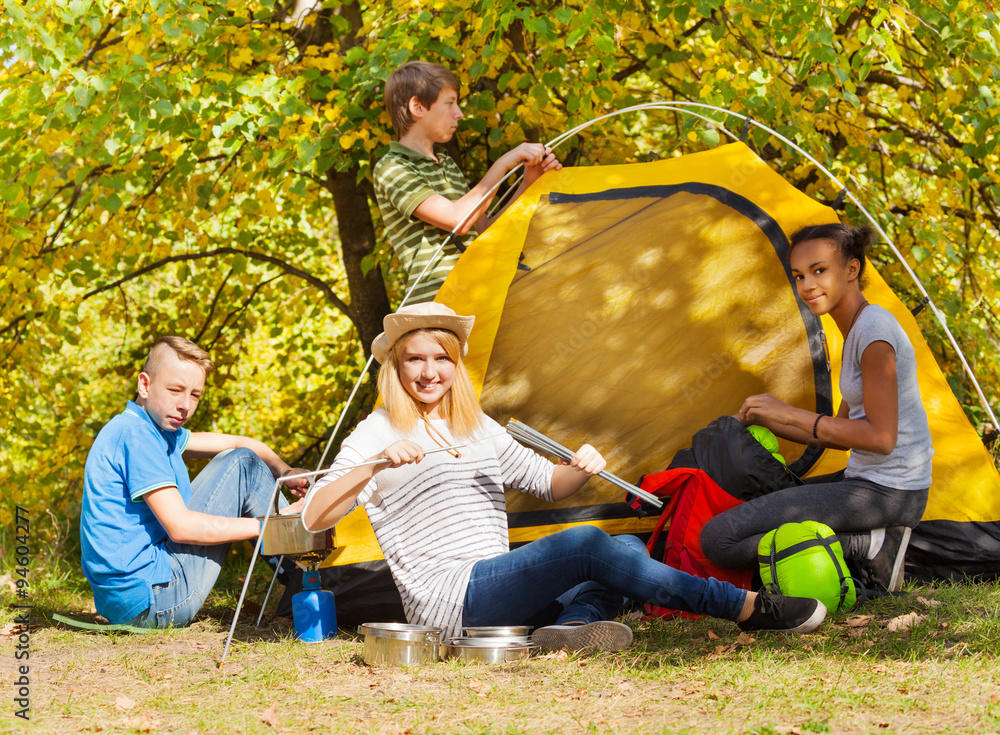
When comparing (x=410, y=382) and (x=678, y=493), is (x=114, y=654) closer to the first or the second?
(x=410, y=382)

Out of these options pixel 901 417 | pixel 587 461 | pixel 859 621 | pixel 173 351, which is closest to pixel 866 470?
pixel 901 417

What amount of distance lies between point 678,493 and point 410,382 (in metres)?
1.14

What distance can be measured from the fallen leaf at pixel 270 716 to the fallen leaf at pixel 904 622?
6.19 ft

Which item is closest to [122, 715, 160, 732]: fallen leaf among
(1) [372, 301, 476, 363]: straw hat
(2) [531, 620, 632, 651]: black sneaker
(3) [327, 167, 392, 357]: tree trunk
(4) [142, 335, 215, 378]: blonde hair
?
(2) [531, 620, 632, 651]: black sneaker

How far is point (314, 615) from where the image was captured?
127 inches

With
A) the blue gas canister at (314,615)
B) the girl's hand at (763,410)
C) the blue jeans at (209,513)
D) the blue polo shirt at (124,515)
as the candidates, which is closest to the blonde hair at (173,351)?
the blue polo shirt at (124,515)

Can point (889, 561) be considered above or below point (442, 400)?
below

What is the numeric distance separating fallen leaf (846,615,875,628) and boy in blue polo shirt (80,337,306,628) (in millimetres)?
2004

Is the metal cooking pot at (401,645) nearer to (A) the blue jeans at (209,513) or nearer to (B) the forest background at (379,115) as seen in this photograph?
(A) the blue jeans at (209,513)

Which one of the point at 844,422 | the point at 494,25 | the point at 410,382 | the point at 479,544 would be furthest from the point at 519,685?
the point at 494,25

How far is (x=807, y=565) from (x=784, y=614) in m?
0.27

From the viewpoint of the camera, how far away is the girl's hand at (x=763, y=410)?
134 inches

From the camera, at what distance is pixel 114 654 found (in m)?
3.04

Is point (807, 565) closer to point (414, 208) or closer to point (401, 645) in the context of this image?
point (401, 645)
